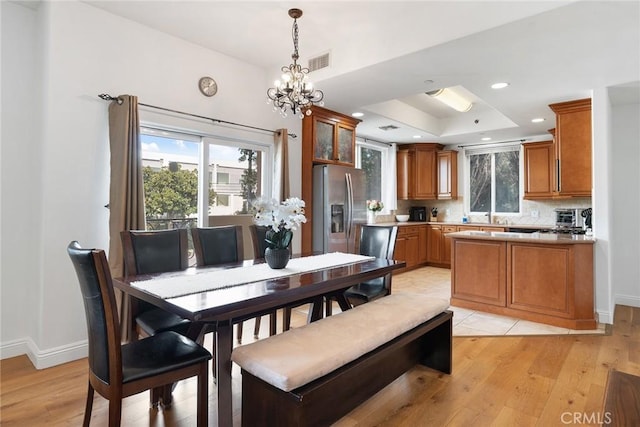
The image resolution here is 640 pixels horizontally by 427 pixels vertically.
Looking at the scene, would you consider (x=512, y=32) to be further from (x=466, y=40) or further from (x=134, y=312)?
(x=134, y=312)

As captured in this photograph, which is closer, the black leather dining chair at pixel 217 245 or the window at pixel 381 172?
the black leather dining chair at pixel 217 245

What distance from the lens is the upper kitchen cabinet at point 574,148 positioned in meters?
4.02

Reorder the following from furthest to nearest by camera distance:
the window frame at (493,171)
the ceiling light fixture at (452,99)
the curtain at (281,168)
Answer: the window frame at (493,171), the ceiling light fixture at (452,99), the curtain at (281,168)

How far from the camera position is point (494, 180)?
683 cm

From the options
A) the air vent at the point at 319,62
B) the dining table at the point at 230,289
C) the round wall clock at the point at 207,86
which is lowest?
the dining table at the point at 230,289

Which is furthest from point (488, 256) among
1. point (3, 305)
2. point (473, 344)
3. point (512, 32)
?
point (3, 305)

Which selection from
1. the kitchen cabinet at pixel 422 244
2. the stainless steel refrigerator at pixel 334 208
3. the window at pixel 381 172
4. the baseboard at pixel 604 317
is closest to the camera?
the baseboard at pixel 604 317

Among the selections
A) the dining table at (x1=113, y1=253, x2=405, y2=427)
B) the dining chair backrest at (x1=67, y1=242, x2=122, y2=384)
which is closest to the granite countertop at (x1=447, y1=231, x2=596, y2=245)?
the dining table at (x1=113, y1=253, x2=405, y2=427)

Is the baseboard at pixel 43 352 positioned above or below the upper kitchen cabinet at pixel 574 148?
below

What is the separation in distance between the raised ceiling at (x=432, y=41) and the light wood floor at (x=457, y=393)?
2526 millimetres

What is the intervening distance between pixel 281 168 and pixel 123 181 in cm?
175

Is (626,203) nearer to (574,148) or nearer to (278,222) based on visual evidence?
(574,148)

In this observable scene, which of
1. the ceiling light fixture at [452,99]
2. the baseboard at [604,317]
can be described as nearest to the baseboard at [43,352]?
the baseboard at [604,317]

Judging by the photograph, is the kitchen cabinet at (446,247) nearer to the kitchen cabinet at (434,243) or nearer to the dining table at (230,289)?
the kitchen cabinet at (434,243)
